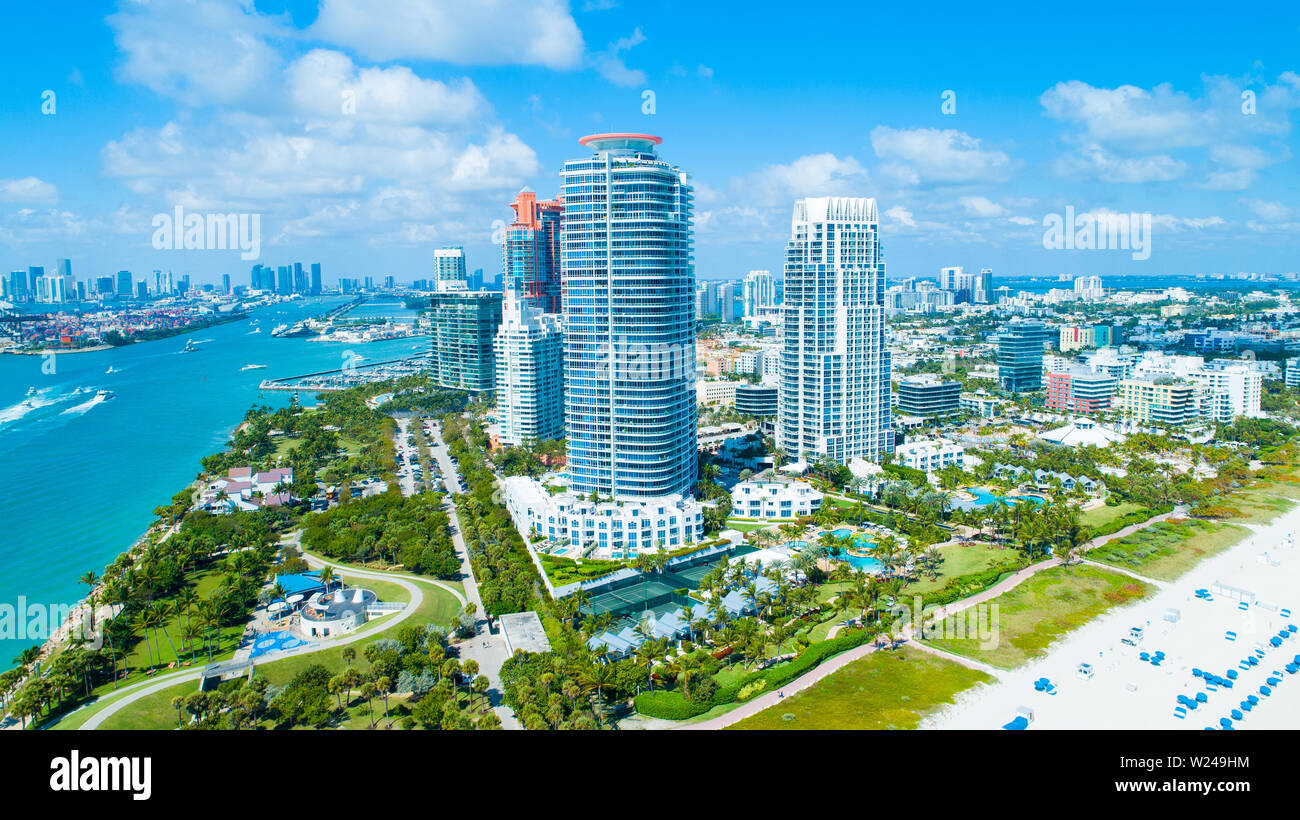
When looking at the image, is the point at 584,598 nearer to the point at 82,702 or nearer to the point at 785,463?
the point at 82,702

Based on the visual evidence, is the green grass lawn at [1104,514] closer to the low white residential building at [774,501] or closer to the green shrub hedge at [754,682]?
the low white residential building at [774,501]

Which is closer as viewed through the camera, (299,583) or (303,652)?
(303,652)

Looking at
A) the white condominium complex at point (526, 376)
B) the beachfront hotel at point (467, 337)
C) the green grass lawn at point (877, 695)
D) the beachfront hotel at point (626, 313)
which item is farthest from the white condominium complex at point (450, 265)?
the green grass lawn at point (877, 695)

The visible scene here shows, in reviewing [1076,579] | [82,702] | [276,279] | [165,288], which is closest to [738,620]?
[1076,579]

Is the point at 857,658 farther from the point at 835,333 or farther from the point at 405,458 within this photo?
the point at 405,458

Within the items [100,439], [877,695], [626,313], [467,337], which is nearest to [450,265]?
[467,337]

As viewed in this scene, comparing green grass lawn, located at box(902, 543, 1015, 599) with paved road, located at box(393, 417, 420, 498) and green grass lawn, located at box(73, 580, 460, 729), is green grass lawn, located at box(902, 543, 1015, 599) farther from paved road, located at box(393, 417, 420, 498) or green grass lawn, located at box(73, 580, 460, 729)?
paved road, located at box(393, 417, 420, 498)
